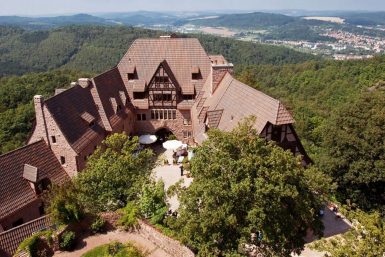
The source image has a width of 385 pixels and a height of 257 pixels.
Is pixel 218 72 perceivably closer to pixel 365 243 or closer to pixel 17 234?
pixel 17 234

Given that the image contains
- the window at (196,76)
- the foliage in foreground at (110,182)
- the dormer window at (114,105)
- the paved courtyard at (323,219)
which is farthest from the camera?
the window at (196,76)

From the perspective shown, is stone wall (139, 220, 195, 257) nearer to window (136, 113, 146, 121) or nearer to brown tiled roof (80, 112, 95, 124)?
brown tiled roof (80, 112, 95, 124)

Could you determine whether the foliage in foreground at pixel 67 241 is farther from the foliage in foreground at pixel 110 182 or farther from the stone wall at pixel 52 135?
the stone wall at pixel 52 135

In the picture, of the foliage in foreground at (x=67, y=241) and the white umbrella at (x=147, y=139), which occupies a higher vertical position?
the foliage in foreground at (x=67, y=241)

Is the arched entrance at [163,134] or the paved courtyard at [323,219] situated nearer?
the paved courtyard at [323,219]

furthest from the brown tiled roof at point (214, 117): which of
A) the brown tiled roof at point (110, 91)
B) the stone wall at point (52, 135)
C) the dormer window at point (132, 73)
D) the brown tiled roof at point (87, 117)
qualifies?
the dormer window at point (132, 73)

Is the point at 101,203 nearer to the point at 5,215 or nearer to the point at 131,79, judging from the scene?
the point at 5,215

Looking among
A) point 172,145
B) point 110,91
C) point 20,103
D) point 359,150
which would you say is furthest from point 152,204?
point 20,103
